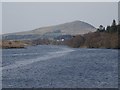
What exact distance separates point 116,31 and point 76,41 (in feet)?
109

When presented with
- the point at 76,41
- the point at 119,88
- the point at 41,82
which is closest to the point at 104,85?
the point at 119,88

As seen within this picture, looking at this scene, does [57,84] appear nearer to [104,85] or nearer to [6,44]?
[104,85]

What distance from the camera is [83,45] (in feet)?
441

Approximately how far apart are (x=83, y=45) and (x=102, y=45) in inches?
755

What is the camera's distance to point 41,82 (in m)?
26.0

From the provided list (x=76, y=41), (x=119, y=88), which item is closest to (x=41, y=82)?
(x=119, y=88)

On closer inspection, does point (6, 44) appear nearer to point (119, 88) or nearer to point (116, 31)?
point (116, 31)

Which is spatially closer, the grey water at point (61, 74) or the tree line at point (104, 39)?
the grey water at point (61, 74)

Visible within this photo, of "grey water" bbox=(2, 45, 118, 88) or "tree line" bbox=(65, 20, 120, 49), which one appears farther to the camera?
"tree line" bbox=(65, 20, 120, 49)

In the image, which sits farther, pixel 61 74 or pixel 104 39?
pixel 104 39

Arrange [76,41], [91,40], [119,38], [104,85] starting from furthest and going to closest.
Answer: [76,41] → [91,40] → [119,38] → [104,85]

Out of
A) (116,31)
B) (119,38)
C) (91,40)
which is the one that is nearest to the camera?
(119,38)

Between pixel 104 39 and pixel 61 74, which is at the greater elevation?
Result: pixel 104 39

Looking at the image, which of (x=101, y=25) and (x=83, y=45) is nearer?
(x=83, y=45)
